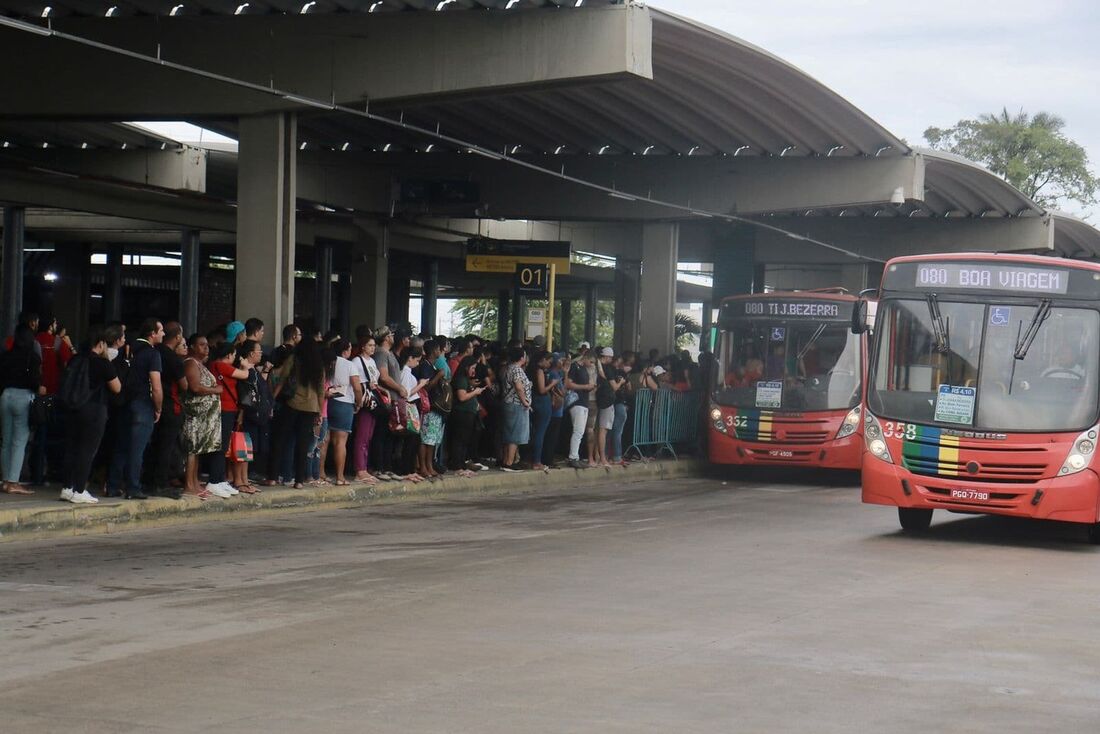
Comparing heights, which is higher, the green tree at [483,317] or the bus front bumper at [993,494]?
the green tree at [483,317]

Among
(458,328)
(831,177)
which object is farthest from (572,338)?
(831,177)

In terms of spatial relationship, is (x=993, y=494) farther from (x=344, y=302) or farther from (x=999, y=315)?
(x=344, y=302)

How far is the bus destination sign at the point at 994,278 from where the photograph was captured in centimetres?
1595

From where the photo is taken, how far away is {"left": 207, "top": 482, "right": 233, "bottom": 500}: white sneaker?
15773 mm

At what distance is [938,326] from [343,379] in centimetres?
678

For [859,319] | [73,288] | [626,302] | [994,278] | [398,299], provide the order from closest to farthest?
1. [994,278]
2. [859,319]
3. [73,288]
4. [626,302]
5. [398,299]

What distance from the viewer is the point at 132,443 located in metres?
15.1

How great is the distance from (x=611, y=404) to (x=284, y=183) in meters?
6.34

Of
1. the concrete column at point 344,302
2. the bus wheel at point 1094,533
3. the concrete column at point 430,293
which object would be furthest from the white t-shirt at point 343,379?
the concrete column at point 430,293

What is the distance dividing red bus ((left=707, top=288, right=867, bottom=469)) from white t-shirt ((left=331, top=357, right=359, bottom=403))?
30.2 ft

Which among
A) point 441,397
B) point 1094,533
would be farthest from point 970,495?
point 441,397

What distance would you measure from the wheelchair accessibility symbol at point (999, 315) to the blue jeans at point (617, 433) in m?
9.51

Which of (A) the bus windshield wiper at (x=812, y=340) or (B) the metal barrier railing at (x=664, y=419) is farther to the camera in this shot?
(B) the metal barrier railing at (x=664, y=419)

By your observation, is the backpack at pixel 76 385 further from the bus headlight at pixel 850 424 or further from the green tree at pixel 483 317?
the green tree at pixel 483 317
